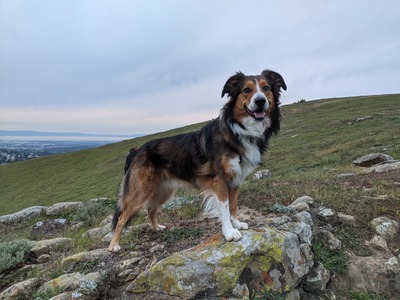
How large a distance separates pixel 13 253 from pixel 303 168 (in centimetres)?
1297

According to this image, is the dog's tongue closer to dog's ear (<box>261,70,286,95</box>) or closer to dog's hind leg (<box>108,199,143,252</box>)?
dog's ear (<box>261,70,286,95</box>)

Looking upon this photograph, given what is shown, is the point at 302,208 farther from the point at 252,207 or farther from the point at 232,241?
the point at 232,241

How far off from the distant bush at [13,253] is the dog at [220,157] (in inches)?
87.3

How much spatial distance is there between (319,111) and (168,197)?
36.1 meters

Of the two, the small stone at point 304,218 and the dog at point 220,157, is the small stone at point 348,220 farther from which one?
the dog at point 220,157

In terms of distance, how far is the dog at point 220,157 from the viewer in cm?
502

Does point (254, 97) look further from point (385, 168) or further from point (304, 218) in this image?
point (385, 168)

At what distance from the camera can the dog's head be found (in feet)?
16.0

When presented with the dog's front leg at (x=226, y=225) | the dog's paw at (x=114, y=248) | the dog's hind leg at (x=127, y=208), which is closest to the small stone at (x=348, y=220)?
the dog's front leg at (x=226, y=225)

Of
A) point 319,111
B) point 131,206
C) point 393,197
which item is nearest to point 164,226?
point 131,206

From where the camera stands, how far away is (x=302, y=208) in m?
6.25

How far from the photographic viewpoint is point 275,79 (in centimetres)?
550

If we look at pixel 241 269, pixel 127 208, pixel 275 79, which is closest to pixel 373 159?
pixel 275 79

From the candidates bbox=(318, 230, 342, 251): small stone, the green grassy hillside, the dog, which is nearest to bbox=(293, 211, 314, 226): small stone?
bbox=(318, 230, 342, 251): small stone
